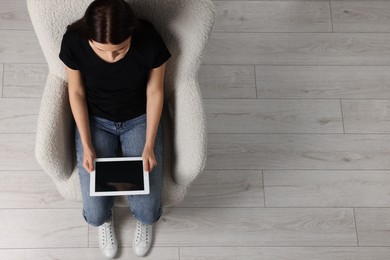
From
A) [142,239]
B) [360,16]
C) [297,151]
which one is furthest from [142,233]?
[360,16]

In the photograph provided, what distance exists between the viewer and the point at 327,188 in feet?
6.86

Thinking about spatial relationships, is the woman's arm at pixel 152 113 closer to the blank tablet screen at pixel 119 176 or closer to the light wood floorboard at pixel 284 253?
the blank tablet screen at pixel 119 176

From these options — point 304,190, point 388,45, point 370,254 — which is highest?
point 388,45

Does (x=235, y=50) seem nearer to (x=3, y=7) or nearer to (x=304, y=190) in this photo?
(x=304, y=190)

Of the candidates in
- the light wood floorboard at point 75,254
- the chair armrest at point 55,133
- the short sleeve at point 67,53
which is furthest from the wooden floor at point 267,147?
the short sleeve at point 67,53

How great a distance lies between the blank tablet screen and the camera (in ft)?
5.08

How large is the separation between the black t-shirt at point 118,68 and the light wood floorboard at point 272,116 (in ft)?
1.92

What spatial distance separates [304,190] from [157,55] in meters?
0.94

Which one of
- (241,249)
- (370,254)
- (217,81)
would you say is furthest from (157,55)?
(370,254)

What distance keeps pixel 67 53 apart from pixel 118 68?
154mm

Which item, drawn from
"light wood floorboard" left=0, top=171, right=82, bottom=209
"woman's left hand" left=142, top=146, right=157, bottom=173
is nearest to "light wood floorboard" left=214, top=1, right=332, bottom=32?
"woman's left hand" left=142, top=146, right=157, bottom=173

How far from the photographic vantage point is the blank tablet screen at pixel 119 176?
1.55 m

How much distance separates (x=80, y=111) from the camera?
1.58m

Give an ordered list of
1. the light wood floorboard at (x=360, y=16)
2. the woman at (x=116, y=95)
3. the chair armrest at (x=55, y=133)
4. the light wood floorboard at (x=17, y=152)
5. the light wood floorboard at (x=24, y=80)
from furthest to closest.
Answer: the light wood floorboard at (x=360, y=16)
the light wood floorboard at (x=24, y=80)
the light wood floorboard at (x=17, y=152)
the chair armrest at (x=55, y=133)
the woman at (x=116, y=95)
